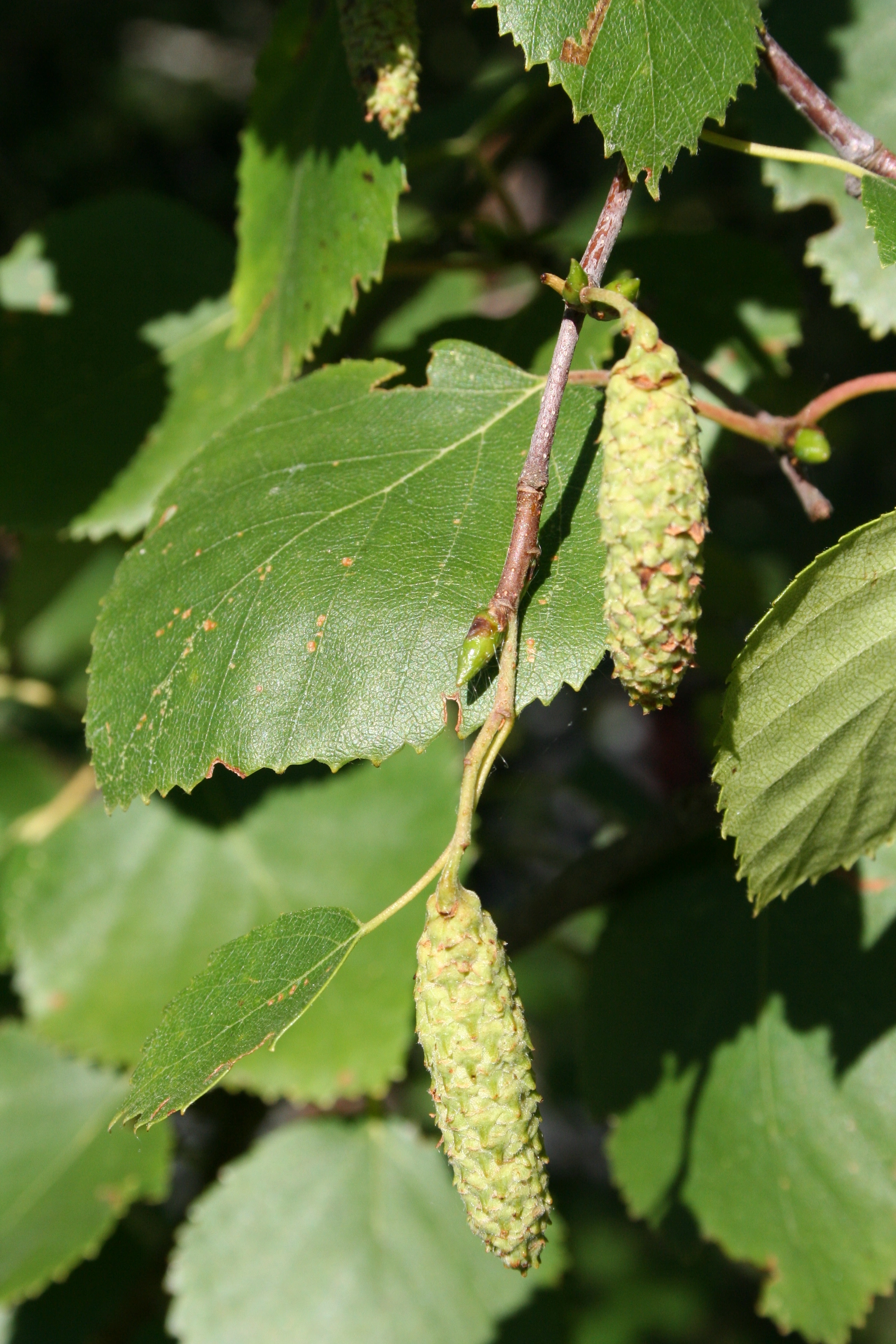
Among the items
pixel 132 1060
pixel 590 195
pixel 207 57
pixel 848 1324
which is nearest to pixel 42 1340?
pixel 132 1060

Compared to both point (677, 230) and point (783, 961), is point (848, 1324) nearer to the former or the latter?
point (783, 961)

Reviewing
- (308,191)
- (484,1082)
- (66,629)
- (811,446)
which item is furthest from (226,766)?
(66,629)

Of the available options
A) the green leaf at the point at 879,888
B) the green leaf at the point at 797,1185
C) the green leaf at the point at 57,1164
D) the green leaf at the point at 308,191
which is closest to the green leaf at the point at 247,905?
the green leaf at the point at 57,1164

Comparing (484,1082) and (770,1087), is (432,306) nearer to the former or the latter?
(770,1087)

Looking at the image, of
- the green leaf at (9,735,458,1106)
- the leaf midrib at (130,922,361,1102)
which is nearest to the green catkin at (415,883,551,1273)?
the leaf midrib at (130,922,361,1102)

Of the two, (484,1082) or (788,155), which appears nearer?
(484,1082)

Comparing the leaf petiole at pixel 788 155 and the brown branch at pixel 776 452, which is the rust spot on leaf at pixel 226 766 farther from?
the leaf petiole at pixel 788 155

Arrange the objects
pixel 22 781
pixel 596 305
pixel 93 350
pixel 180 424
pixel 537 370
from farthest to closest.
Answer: pixel 22 781 → pixel 93 350 → pixel 180 424 → pixel 537 370 → pixel 596 305

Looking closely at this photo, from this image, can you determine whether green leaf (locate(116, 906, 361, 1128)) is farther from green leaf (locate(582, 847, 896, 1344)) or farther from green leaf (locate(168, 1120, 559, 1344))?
green leaf (locate(168, 1120, 559, 1344))
